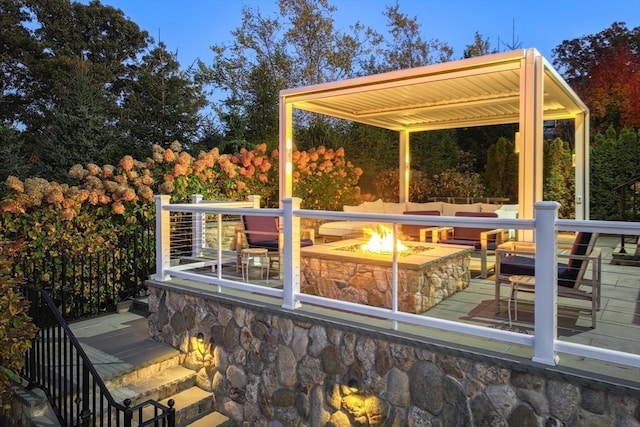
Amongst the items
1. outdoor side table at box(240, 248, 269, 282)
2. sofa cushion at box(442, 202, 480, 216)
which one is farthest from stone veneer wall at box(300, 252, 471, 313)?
sofa cushion at box(442, 202, 480, 216)

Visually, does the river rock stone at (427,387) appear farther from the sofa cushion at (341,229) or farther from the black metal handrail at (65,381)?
the sofa cushion at (341,229)

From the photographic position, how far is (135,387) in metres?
4.55

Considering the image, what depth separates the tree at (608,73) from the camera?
14.6m

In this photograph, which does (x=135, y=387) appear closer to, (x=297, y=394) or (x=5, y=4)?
(x=297, y=394)

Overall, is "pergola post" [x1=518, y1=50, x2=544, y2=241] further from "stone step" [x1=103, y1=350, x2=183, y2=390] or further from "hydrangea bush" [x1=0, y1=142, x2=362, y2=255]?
"hydrangea bush" [x1=0, y1=142, x2=362, y2=255]

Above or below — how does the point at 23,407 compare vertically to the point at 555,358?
below

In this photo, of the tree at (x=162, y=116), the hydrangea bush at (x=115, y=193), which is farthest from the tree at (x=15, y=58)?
the hydrangea bush at (x=115, y=193)

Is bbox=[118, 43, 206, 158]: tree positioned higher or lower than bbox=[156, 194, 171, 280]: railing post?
higher

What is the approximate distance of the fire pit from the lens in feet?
14.9

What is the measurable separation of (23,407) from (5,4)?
67.8 feet

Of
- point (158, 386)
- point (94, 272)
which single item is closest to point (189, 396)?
point (158, 386)

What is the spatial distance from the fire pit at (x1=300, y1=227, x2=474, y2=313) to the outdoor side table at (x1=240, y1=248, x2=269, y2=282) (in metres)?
0.61

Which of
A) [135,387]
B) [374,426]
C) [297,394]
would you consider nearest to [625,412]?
[374,426]

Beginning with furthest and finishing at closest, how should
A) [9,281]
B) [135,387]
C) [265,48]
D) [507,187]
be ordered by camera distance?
1. [265,48]
2. [507,187]
3. [135,387]
4. [9,281]
